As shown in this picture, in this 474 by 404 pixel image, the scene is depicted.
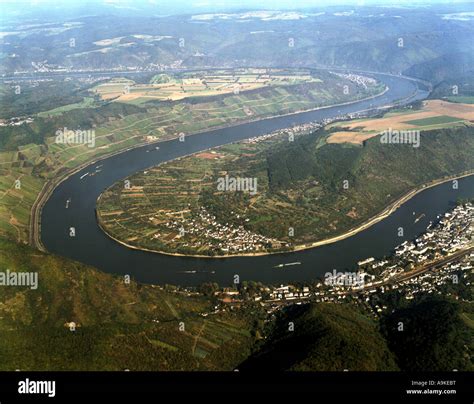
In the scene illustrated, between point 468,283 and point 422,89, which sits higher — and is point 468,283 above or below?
below

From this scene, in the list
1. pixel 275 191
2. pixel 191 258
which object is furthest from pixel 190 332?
pixel 275 191

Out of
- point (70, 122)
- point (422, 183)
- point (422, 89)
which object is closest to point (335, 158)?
point (422, 183)

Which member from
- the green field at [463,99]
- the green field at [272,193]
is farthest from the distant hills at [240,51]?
the green field at [272,193]

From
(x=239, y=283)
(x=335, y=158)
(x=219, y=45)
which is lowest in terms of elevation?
(x=239, y=283)

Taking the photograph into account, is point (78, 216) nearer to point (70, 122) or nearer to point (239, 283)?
point (239, 283)

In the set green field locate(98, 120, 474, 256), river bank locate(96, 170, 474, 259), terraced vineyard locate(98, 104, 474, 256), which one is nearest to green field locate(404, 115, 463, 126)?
terraced vineyard locate(98, 104, 474, 256)

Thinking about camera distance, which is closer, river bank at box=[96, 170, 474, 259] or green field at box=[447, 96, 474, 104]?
river bank at box=[96, 170, 474, 259]

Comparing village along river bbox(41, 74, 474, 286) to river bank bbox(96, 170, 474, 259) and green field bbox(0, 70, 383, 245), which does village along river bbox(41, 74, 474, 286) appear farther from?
green field bbox(0, 70, 383, 245)

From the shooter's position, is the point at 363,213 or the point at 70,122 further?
the point at 70,122
